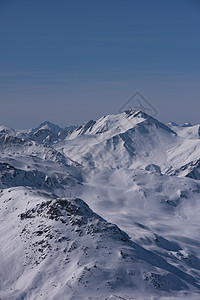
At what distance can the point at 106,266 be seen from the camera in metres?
66.8

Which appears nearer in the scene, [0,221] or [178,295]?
[178,295]

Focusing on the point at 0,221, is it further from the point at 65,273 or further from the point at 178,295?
the point at 178,295

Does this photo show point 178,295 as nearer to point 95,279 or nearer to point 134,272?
point 134,272

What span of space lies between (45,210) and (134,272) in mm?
29831

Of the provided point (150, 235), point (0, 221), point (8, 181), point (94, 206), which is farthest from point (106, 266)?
point (8, 181)

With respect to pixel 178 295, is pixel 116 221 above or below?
below

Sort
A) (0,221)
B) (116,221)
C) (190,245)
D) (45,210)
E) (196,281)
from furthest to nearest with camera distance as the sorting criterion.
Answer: (116,221) → (190,245) → (0,221) → (45,210) → (196,281)

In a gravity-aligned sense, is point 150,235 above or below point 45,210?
below

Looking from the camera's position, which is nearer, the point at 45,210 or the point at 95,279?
the point at 95,279

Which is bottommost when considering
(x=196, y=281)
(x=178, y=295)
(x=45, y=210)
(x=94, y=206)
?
(x=94, y=206)

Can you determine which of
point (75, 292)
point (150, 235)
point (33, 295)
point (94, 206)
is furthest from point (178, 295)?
point (94, 206)

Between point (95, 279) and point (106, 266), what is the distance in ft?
15.9

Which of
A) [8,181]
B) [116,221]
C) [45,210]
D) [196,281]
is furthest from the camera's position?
[8,181]

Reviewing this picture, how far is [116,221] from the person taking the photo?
Answer: 438 feet
